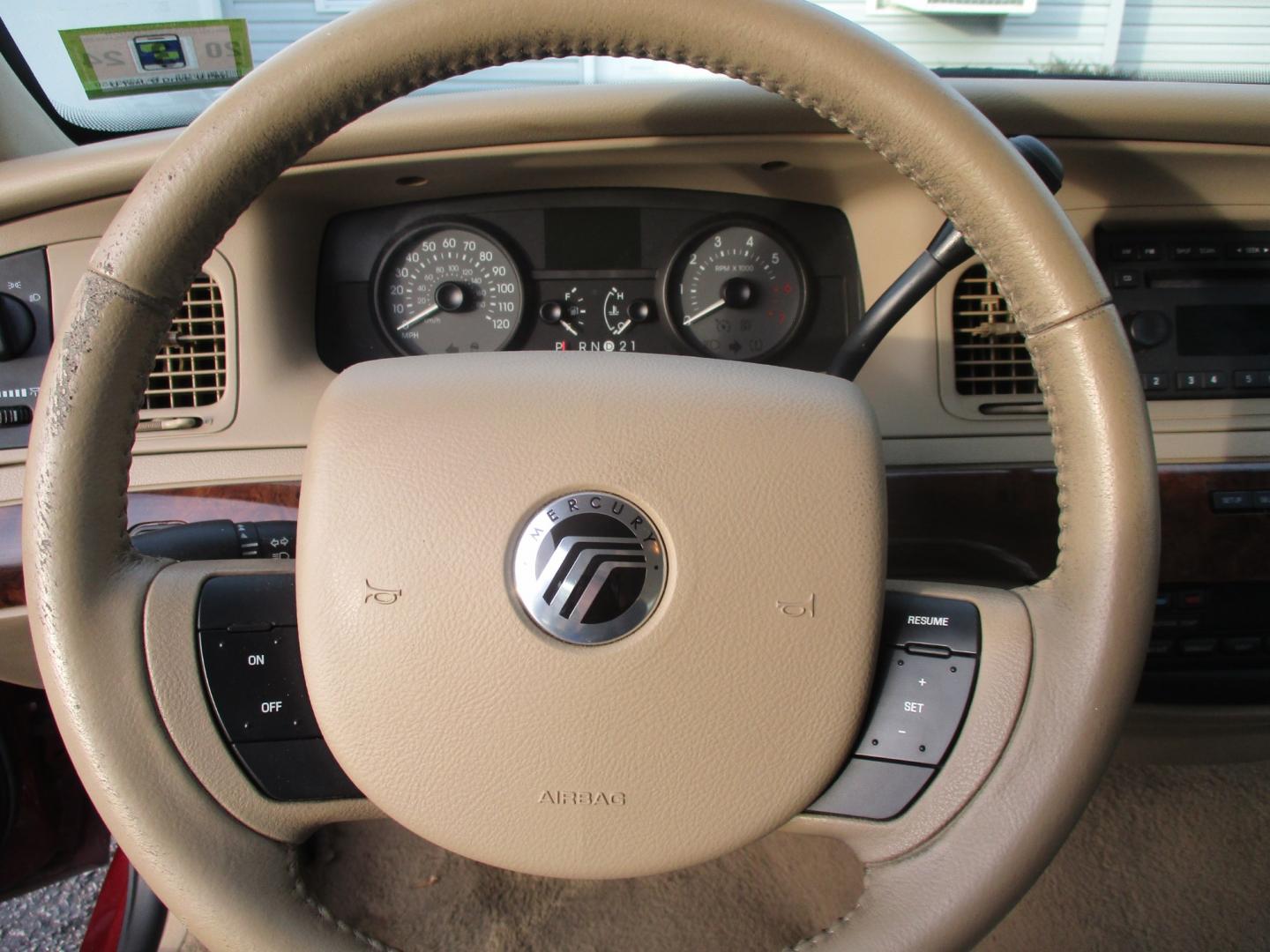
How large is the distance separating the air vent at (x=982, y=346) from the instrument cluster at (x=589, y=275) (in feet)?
0.55

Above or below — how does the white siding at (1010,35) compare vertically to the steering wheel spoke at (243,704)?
above

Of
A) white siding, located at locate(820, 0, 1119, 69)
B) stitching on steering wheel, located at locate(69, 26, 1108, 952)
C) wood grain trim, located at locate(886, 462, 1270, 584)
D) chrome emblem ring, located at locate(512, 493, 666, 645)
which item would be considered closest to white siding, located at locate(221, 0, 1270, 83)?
white siding, located at locate(820, 0, 1119, 69)

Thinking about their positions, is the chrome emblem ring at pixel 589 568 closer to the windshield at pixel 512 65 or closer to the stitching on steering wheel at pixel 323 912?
the stitching on steering wheel at pixel 323 912

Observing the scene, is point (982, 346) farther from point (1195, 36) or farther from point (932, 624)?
point (932, 624)

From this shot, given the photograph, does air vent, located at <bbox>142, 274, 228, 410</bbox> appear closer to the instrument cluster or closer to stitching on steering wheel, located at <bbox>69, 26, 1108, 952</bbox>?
the instrument cluster

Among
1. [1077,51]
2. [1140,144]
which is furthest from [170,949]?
[1077,51]

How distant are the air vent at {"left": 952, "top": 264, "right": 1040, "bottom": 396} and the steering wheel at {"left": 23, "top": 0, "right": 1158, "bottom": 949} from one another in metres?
0.82

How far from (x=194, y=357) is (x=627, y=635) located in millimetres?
1041

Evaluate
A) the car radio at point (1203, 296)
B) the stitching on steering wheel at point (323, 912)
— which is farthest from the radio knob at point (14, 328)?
the car radio at point (1203, 296)

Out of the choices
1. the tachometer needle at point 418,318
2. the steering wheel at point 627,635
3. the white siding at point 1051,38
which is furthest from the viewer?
the tachometer needle at point 418,318

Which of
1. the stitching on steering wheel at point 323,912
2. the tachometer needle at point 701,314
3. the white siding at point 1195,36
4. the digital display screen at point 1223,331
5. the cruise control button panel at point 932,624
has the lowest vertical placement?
the stitching on steering wheel at point 323,912

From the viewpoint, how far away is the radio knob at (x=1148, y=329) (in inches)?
61.1

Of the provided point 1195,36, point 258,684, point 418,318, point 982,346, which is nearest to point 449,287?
point 418,318

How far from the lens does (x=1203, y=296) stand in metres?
1.58
